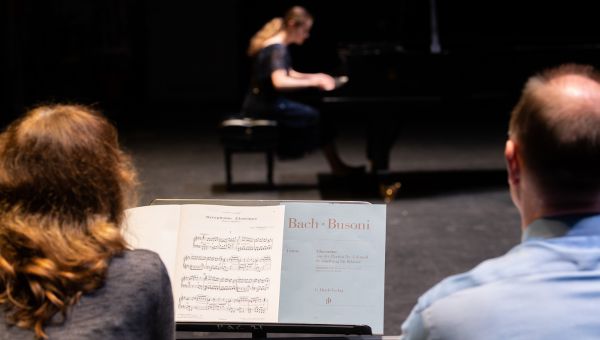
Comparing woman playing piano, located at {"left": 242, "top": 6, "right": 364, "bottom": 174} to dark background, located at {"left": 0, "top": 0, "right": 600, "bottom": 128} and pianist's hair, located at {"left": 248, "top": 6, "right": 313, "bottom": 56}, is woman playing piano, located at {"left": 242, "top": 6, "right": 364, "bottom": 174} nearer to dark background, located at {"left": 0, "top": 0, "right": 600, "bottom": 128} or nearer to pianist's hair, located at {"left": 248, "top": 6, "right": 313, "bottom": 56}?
pianist's hair, located at {"left": 248, "top": 6, "right": 313, "bottom": 56}

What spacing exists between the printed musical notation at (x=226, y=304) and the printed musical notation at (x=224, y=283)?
0.07ft

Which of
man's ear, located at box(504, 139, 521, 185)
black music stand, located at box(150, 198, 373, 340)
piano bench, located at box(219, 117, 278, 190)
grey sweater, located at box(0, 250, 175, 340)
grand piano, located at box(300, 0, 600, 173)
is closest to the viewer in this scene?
man's ear, located at box(504, 139, 521, 185)

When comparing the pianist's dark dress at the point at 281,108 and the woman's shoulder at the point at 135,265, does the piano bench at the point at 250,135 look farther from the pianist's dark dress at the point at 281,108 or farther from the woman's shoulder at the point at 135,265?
the woman's shoulder at the point at 135,265

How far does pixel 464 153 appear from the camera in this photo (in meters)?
7.91

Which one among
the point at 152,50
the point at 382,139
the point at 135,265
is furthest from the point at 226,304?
the point at 152,50

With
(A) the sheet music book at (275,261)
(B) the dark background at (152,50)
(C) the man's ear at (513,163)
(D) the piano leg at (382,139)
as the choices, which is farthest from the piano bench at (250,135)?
(C) the man's ear at (513,163)

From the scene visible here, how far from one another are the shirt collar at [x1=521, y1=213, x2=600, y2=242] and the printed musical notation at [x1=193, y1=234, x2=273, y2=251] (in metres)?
0.93

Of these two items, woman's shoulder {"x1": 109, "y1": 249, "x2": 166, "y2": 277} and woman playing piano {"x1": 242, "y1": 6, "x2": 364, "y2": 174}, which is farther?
woman playing piano {"x1": 242, "y1": 6, "x2": 364, "y2": 174}

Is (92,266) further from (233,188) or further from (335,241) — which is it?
(233,188)

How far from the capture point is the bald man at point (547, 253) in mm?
1180

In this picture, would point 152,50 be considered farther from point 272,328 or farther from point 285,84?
point 272,328

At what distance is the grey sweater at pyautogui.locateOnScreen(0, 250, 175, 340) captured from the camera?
1485mm

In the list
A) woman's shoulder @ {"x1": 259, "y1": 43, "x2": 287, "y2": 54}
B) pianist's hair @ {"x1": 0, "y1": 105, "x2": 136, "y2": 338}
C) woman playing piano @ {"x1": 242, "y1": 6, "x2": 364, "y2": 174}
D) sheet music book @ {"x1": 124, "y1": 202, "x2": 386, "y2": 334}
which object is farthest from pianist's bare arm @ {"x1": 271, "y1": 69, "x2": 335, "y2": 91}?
pianist's hair @ {"x1": 0, "y1": 105, "x2": 136, "y2": 338}

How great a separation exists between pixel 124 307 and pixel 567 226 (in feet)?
2.53
